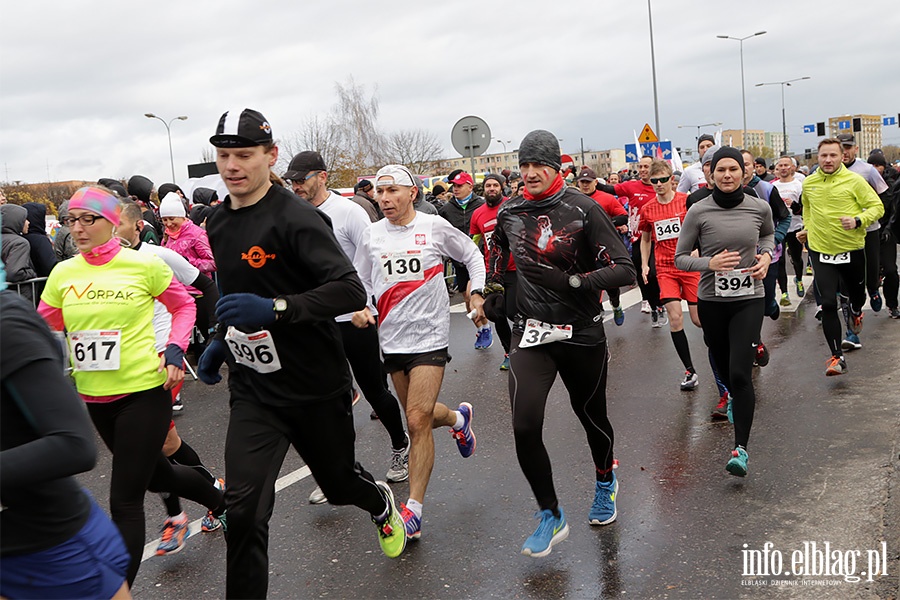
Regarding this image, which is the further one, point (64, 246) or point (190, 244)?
point (64, 246)

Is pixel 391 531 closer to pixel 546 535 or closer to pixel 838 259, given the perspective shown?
pixel 546 535

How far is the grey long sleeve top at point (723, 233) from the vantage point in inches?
233

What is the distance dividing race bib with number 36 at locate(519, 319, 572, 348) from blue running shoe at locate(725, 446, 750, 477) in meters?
1.51

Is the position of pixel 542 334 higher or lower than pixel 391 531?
higher

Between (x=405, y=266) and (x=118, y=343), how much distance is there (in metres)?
1.87

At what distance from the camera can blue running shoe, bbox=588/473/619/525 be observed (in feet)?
16.0

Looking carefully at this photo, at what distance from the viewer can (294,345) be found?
3.66m

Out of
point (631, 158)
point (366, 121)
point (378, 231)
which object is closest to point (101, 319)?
point (378, 231)

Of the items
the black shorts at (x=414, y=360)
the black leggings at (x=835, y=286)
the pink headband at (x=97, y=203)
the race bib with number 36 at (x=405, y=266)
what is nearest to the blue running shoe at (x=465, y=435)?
the black shorts at (x=414, y=360)

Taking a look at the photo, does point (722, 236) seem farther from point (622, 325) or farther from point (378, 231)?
point (622, 325)

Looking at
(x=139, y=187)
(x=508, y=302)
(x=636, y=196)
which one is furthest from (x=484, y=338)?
(x=139, y=187)

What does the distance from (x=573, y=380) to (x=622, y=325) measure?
704 centimetres

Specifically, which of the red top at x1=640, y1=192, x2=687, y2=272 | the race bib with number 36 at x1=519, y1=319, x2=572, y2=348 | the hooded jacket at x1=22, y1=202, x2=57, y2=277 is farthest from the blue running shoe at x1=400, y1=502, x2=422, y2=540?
the hooded jacket at x1=22, y1=202, x2=57, y2=277

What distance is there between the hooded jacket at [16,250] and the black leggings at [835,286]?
778 cm
